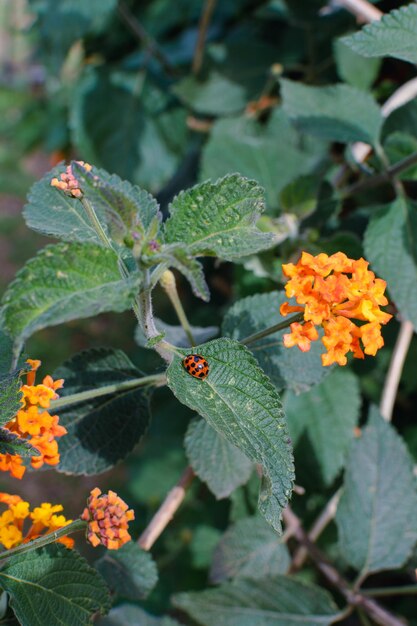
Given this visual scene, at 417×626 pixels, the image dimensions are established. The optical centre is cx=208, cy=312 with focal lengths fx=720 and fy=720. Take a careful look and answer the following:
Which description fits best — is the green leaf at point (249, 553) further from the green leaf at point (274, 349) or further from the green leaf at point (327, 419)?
the green leaf at point (274, 349)

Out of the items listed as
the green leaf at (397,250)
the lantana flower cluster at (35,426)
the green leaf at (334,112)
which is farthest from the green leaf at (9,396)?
the green leaf at (334,112)

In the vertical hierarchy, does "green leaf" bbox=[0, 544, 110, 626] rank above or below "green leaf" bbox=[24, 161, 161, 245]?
below

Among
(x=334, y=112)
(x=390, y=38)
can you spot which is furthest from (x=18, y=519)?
(x=334, y=112)

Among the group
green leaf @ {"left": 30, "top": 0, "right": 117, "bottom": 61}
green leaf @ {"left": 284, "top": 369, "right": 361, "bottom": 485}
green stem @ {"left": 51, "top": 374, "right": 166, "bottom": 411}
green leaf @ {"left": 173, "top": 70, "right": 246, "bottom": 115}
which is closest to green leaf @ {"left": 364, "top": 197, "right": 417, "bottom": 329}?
green leaf @ {"left": 284, "top": 369, "right": 361, "bottom": 485}

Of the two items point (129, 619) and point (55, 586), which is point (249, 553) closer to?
point (129, 619)

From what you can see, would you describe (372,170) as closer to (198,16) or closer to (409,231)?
(409,231)

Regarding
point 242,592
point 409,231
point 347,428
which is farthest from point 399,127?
point 242,592

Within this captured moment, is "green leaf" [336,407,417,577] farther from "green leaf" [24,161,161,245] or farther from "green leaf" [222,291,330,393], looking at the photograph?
"green leaf" [24,161,161,245]
